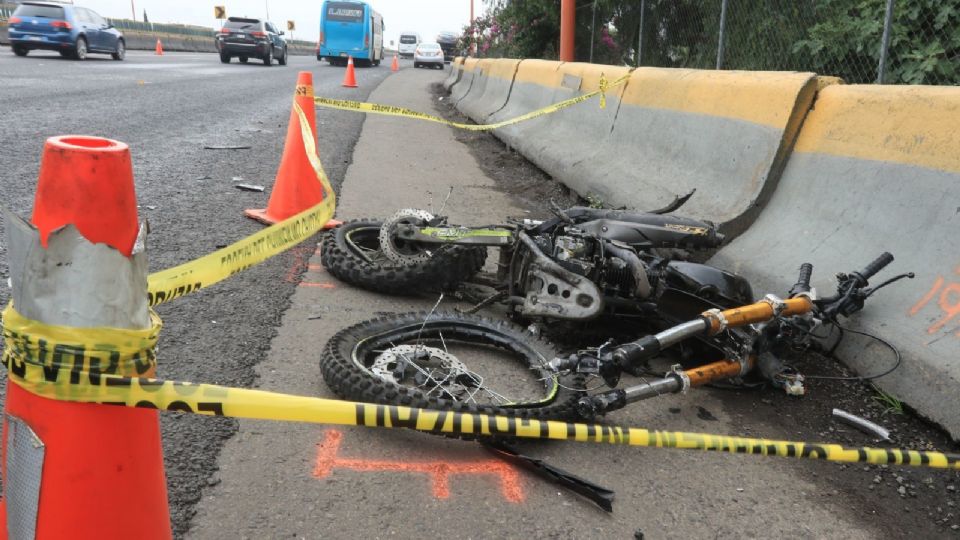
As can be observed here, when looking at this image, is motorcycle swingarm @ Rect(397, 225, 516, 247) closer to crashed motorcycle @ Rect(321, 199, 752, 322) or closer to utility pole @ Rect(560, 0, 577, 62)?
crashed motorcycle @ Rect(321, 199, 752, 322)

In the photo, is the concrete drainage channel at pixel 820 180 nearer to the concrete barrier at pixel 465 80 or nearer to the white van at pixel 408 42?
the concrete barrier at pixel 465 80

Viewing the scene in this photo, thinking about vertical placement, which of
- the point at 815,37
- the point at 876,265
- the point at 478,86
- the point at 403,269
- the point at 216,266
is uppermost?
the point at 815,37

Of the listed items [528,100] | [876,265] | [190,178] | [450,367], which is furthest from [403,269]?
[528,100]

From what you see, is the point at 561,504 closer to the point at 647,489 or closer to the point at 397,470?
the point at 647,489

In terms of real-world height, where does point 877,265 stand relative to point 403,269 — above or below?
above

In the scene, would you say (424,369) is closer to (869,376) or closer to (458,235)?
(458,235)

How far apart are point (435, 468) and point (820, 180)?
2.81 m

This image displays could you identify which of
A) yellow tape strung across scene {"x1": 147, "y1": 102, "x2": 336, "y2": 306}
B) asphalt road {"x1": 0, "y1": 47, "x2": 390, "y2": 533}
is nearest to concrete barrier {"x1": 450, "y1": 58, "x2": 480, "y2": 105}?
asphalt road {"x1": 0, "y1": 47, "x2": 390, "y2": 533}

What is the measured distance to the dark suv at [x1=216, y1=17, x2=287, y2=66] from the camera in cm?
3189

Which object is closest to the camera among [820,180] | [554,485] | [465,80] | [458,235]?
[554,485]

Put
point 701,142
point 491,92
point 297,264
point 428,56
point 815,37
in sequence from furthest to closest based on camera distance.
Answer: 1. point 428,56
2. point 491,92
3. point 815,37
4. point 701,142
5. point 297,264

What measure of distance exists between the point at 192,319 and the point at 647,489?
2269 millimetres

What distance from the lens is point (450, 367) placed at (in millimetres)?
3143

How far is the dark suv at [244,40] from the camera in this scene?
31.9 m
